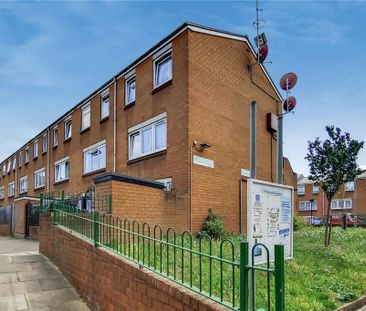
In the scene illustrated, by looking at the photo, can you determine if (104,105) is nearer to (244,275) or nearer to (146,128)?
(146,128)

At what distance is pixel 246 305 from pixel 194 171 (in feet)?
30.2

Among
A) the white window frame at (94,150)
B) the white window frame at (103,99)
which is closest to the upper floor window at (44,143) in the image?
the white window frame at (94,150)

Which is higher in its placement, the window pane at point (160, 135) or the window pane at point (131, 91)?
the window pane at point (131, 91)

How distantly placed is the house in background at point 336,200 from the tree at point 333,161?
34.4m

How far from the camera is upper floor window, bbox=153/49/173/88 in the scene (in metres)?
14.6

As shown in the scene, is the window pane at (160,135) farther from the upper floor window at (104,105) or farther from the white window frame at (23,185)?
the white window frame at (23,185)

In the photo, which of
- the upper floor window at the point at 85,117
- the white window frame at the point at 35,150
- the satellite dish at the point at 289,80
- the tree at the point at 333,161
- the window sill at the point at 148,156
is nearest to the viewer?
the satellite dish at the point at 289,80

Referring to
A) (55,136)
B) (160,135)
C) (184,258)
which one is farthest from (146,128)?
(55,136)

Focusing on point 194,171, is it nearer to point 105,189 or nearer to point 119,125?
point 105,189

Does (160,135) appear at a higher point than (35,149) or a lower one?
lower

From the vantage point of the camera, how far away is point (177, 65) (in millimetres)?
13867

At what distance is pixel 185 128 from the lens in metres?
13.1

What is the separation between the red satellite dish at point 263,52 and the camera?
16770 millimetres

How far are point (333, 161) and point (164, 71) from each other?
707 centimetres
